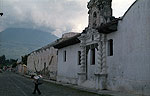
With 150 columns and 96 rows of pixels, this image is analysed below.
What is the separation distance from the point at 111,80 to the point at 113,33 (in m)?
3.54

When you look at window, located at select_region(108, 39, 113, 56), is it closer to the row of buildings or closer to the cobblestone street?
the row of buildings

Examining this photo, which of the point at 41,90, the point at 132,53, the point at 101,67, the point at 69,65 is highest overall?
the point at 132,53

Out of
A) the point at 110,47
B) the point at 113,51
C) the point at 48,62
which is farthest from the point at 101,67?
the point at 48,62

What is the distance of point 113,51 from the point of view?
19312mm

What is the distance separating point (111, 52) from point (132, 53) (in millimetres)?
3460

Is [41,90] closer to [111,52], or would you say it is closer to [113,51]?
[111,52]

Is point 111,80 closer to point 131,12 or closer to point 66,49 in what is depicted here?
point 131,12

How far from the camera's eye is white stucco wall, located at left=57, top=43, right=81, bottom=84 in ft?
88.4

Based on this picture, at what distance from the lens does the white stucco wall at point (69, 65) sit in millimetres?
26938

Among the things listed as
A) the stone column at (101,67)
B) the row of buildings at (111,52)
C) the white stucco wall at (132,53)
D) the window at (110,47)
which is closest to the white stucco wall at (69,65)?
the row of buildings at (111,52)

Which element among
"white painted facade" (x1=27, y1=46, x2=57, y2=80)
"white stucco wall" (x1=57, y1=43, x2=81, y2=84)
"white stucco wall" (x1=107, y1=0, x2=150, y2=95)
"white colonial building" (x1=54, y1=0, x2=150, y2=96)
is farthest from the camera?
"white painted facade" (x1=27, y1=46, x2=57, y2=80)

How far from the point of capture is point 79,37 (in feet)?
80.4

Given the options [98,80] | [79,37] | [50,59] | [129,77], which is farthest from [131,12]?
[50,59]

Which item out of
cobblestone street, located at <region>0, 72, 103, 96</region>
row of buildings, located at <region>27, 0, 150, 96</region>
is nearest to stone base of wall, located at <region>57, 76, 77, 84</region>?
row of buildings, located at <region>27, 0, 150, 96</region>
